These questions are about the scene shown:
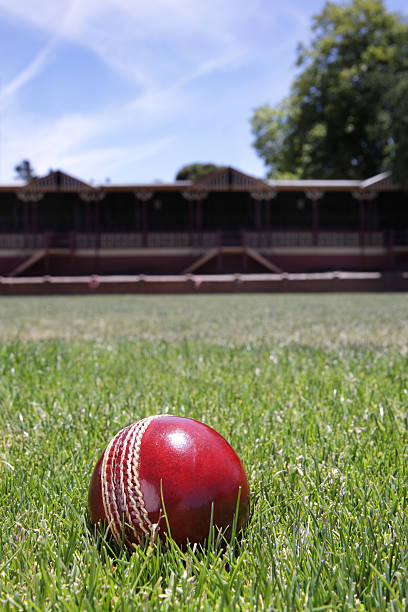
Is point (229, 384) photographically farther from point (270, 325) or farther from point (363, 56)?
point (363, 56)

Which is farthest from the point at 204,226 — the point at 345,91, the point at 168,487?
the point at 168,487

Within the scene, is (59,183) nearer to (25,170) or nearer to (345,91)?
(345,91)

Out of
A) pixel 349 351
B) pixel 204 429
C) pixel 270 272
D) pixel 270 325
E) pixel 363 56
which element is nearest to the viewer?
pixel 204 429

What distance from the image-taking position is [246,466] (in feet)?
8.89

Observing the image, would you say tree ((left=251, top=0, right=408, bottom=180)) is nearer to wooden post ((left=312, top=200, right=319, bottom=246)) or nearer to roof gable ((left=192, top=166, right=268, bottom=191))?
wooden post ((left=312, top=200, right=319, bottom=246))

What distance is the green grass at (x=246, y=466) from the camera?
162 cm

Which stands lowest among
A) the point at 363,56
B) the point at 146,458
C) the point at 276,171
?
the point at 146,458

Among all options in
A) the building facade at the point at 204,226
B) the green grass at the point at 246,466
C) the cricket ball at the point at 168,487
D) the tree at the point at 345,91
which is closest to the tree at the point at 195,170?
the tree at the point at 345,91

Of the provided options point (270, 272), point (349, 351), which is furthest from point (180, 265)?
point (349, 351)

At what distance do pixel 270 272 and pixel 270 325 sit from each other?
22650mm

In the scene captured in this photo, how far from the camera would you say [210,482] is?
6.11 feet

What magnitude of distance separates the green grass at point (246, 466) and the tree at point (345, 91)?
38747 millimetres

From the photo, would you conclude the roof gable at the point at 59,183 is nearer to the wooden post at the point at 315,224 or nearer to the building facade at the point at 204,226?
the building facade at the point at 204,226

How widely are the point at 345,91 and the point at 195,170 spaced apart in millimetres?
28152
